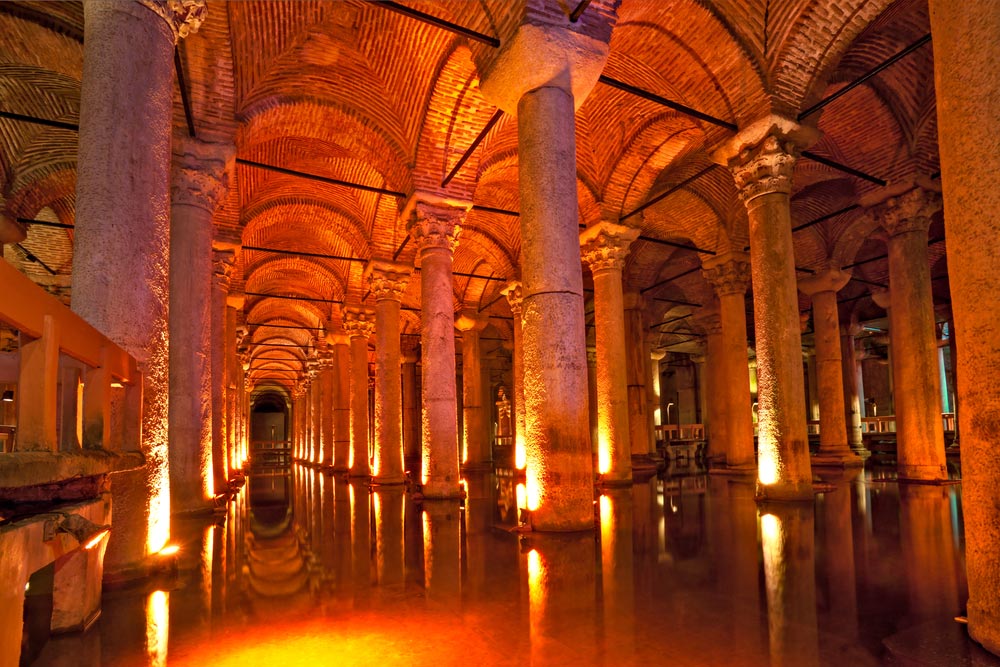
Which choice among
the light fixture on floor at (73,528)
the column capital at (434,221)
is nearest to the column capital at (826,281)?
the column capital at (434,221)

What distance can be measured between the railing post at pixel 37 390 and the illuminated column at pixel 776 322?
324 inches

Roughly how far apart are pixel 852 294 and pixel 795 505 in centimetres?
1548

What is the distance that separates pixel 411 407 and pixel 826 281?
1669 centimetres

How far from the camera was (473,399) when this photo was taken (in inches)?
738

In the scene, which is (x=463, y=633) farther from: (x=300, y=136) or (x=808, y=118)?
(x=300, y=136)

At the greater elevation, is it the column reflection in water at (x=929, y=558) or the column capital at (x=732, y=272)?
the column capital at (x=732, y=272)

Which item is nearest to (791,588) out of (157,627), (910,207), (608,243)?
(157,627)

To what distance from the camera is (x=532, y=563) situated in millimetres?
5090

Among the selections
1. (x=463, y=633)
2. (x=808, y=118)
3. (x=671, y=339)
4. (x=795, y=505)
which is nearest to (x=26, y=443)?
(x=463, y=633)

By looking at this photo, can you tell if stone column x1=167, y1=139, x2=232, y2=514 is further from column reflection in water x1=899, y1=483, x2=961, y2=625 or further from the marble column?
the marble column

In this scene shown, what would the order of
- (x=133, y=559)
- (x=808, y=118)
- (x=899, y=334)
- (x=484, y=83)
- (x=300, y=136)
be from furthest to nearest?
(x=300, y=136) → (x=899, y=334) → (x=808, y=118) → (x=484, y=83) → (x=133, y=559)

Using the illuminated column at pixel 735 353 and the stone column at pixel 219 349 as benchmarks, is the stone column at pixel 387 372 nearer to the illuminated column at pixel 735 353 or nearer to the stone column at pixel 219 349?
the stone column at pixel 219 349

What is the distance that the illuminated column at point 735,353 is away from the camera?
13000mm

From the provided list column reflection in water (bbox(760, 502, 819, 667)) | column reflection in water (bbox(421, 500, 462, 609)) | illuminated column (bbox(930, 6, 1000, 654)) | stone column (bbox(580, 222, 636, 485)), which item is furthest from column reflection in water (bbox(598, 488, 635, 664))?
stone column (bbox(580, 222, 636, 485))
